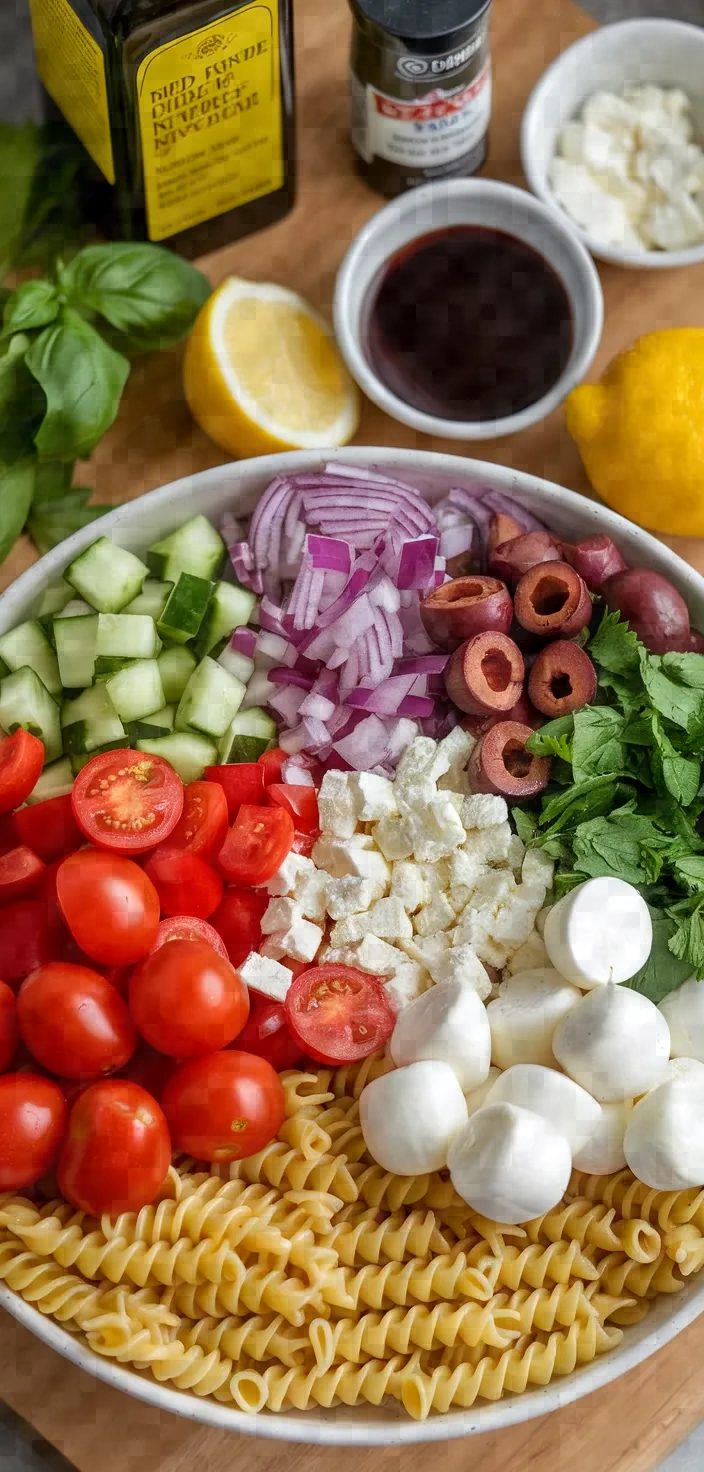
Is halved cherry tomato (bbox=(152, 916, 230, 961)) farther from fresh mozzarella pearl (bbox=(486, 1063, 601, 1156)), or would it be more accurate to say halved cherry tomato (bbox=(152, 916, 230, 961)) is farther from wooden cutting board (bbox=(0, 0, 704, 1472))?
wooden cutting board (bbox=(0, 0, 704, 1472))

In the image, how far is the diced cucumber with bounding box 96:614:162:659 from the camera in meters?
2.04

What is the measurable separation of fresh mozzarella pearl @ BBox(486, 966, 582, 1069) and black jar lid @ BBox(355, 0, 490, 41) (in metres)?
1.34

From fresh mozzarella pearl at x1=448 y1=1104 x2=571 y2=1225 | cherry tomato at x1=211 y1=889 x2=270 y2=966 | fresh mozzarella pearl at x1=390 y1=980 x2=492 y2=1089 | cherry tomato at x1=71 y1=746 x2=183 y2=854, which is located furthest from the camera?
cherry tomato at x1=211 y1=889 x2=270 y2=966

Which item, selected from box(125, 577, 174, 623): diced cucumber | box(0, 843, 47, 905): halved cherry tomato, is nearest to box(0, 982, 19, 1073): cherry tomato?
box(0, 843, 47, 905): halved cherry tomato

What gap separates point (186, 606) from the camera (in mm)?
2076

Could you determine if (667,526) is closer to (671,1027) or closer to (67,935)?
(671,1027)

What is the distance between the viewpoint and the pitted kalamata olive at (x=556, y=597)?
6.56 ft

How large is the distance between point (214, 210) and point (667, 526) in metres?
0.89

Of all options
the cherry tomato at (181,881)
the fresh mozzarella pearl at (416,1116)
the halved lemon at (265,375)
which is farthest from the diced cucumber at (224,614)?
the fresh mozzarella pearl at (416,1116)

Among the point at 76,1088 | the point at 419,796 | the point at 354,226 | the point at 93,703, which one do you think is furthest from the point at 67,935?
the point at 354,226

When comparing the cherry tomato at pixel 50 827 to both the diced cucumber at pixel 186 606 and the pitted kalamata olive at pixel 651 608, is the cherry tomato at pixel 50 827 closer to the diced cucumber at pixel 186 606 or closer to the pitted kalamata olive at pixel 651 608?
the diced cucumber at pixel 186 606

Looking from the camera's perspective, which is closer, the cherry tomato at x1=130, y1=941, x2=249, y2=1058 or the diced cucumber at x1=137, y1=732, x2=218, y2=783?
the cherry tomato at x1=130, y1=941, x2=249, y2=1058

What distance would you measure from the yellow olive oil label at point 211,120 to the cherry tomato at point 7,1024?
3.96ft

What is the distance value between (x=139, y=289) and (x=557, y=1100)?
4.41ft
